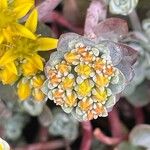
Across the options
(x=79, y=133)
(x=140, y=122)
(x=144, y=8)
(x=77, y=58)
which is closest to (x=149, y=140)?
(x=140, y=122)

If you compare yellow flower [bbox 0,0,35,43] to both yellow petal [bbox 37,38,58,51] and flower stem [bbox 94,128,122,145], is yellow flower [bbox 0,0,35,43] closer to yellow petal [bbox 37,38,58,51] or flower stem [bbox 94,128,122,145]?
yellow petal [bbox 37,38,58,51]

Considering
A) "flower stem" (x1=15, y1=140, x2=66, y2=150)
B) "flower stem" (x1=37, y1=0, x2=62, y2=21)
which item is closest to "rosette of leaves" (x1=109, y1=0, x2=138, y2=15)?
"flower stem" (x1=37, y1=0, x2=62, y2=21)

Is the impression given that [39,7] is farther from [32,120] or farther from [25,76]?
[32,120]

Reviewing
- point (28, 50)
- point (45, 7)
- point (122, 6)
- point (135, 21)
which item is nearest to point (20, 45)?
point (28, 50)

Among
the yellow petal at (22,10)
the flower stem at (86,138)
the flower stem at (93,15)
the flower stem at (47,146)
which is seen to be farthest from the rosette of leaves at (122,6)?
the flower stem at (47,146)

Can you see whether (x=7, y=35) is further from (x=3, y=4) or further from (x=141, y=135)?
(x=141, y=135)

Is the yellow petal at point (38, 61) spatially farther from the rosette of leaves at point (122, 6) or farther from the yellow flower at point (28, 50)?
the rosette of leaves at point (122, 6)
